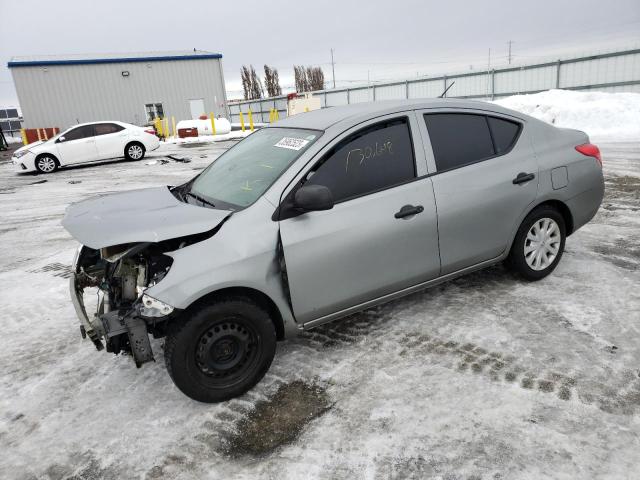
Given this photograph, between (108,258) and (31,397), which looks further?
(31,397)

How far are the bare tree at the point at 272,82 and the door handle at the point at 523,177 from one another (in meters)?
52.9

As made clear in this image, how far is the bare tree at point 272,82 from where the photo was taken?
54000mm

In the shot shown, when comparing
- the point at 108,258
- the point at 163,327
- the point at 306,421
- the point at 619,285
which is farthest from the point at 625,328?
the point at 108,258

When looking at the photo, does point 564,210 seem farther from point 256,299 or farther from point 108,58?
point 108,58

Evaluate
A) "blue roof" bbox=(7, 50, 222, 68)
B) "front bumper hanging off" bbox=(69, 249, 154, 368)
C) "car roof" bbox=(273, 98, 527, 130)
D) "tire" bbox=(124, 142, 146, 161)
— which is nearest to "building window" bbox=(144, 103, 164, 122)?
"blue roof" bbox=(7, 50, 222, 68)

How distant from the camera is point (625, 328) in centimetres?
348

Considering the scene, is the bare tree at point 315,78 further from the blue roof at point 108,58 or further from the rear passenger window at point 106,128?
the rear passenger window at point 106,128

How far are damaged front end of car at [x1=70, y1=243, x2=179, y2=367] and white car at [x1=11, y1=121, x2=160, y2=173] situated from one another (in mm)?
14147

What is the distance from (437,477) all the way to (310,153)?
202 cm

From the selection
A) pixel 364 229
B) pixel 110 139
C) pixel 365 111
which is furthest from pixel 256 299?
pixel 110 139

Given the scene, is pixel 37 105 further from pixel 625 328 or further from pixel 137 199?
pixel 625 328

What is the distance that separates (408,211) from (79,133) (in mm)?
15447

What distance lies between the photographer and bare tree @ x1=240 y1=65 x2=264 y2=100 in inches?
2169

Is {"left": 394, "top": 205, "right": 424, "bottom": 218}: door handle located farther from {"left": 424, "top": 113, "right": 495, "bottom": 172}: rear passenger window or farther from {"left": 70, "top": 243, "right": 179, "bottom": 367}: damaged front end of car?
{"left": 70, "top": 243, "right": 179, "bottom": 367}: damaged front end of car
